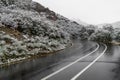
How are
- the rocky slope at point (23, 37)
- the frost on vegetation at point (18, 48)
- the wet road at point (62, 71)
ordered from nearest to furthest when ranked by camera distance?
1. the wet road at point (62, 71)
2. the frost on vegetation at point (18, 48)
3. the rocky slope at point (23, 37)

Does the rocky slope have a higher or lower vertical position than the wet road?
higher

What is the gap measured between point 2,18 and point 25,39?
4988mm

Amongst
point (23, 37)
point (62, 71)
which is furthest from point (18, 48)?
point (62, 71)

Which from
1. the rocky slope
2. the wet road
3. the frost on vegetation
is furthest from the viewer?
the rocky slope

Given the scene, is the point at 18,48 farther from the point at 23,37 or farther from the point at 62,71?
the point at 62,71

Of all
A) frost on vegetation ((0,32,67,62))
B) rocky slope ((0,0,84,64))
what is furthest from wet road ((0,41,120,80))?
rocky slope ((0,0,84,64))

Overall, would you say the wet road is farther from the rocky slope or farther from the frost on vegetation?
the rocky slope

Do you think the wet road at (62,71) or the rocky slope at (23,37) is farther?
the rocky slope at (23,37)

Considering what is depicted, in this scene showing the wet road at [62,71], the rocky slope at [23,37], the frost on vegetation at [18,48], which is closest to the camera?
the wet road at [62,71]

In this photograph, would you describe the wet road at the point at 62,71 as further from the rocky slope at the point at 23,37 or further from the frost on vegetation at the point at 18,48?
the rocky slope at the point at 23,37

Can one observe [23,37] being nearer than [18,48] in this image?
No

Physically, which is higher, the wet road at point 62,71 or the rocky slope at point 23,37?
the rocky slope at point 23,37

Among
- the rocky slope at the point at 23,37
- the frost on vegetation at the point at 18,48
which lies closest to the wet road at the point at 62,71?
the frost on vegetation at the point at 18,48

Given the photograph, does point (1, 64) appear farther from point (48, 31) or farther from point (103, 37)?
point (103, 37)
